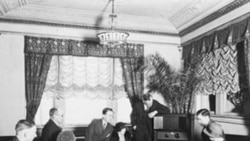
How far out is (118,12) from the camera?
5785 mm

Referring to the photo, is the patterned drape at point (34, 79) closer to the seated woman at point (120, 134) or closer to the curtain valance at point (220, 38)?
the seated woman at point (120, 134)

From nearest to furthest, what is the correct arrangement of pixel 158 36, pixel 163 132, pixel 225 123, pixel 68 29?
pixel 225 123 < pixel 163 132 < pixel 68 29 < pixel 158 36

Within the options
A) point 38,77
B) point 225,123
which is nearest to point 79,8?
point 38,77

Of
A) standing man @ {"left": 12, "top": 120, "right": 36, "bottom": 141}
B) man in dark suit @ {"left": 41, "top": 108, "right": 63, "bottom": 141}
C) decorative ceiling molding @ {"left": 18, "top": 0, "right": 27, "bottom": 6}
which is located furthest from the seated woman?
decorative ceiling molding @ {"left": 18, "top": 0, "right": 27, "bottom": 6}

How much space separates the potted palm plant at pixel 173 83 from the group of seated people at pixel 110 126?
0.32 metres

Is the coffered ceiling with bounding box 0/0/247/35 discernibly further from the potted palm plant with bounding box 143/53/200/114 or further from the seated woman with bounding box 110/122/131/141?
the seated woman with bounding box 110/122/131/141

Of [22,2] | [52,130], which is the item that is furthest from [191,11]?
[52,130]

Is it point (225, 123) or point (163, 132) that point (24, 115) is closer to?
point (163, 132)

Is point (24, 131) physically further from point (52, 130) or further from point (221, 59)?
point (221, 59)

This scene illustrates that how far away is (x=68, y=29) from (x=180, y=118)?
345 cm

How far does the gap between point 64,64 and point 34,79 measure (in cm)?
78

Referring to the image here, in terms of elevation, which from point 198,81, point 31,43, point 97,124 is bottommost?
point 97,124

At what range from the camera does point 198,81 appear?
18.7 ft

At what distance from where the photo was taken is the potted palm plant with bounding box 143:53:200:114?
5875 mm
